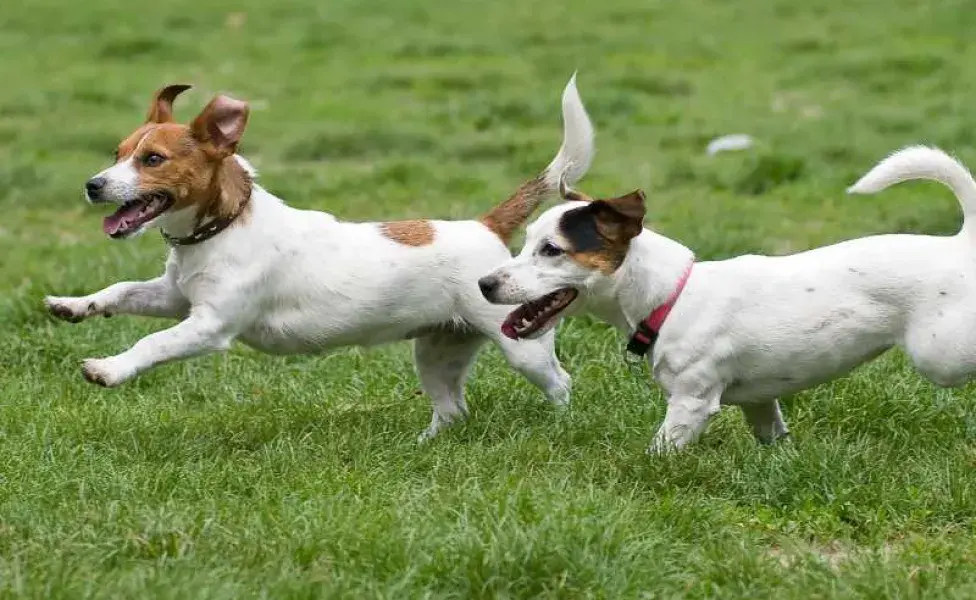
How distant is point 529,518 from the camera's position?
4.77 m

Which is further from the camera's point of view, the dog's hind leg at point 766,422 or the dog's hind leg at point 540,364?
the dog's hind leg at point 540,364

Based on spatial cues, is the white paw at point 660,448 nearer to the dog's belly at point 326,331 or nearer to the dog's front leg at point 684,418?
the dog's front leg at point 684,418

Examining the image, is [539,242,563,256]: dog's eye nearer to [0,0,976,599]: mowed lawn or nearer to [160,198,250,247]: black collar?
[0,0,976,599]: mowed lawn

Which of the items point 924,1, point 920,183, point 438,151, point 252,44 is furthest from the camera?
point 924,1

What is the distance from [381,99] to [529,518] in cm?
1053

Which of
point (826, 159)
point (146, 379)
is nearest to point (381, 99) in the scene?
point (826, 159)

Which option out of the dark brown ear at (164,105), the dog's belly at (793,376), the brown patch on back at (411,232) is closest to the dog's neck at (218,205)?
the dark brown ear at (164,105)

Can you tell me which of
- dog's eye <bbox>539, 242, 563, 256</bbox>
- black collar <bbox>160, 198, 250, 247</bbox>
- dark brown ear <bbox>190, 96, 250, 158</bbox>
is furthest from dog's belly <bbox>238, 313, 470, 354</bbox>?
dog's eye <bbox>539, 242, 563, 256</bbox>

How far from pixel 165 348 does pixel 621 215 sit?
176 cm

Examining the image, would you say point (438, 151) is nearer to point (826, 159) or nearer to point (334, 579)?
point (826, 159)

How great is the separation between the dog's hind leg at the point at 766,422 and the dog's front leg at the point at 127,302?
225cm

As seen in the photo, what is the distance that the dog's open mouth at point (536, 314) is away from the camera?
571 centimetres

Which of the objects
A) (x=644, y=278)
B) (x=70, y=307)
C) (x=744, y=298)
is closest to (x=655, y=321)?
(x=644, y=278)

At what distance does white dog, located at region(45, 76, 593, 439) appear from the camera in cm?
589
